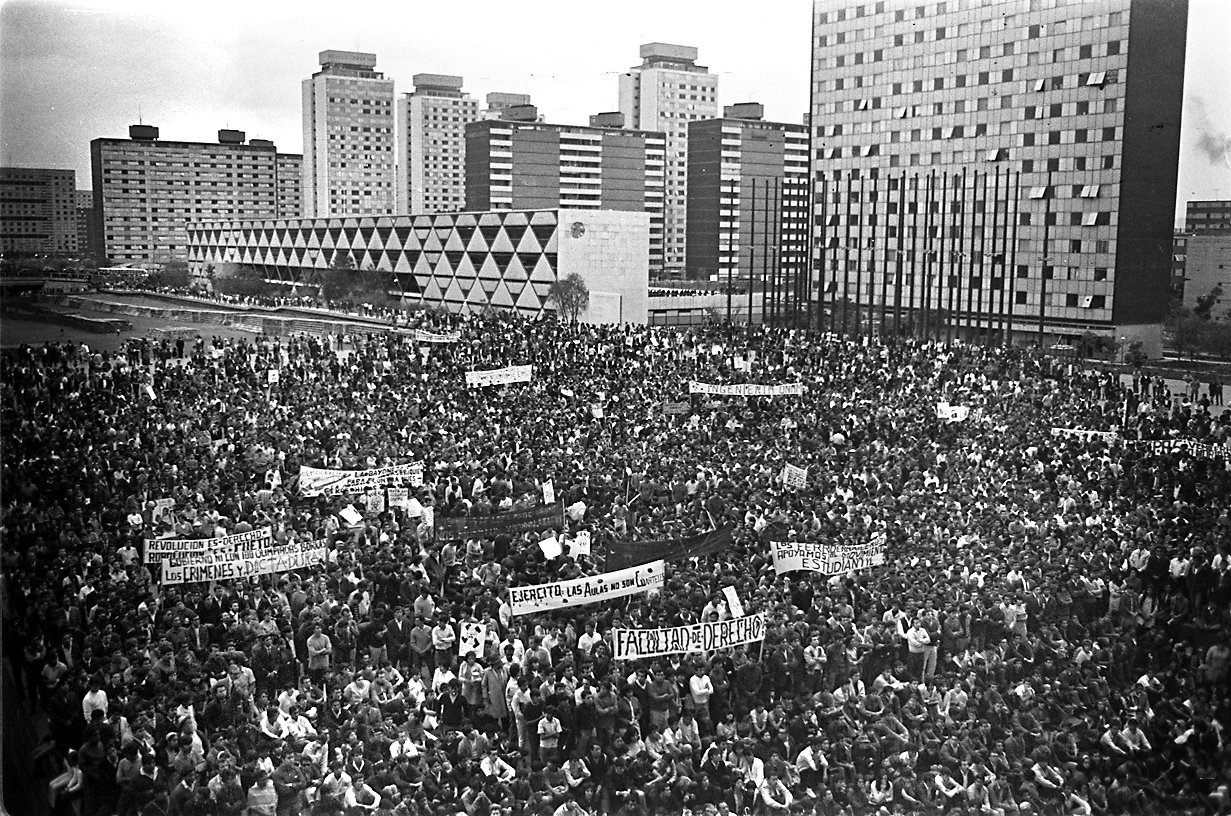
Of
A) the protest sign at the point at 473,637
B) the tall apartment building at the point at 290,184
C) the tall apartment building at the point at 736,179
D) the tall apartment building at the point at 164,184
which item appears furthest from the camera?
the tall apartment building at the point at 736,179

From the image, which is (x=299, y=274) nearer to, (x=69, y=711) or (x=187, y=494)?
(x=187, y=494)

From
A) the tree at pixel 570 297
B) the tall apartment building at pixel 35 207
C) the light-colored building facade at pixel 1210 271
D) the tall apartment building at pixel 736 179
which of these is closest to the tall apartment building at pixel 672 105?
the tall apartment building at pixel 736 179

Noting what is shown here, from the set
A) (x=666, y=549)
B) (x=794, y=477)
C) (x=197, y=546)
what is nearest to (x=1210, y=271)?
(x=794, y=477)

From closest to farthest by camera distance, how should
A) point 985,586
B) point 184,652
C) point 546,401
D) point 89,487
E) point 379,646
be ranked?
point 184,652 < point 379,646 < point 985,586 < point 89,487 < point 546,401

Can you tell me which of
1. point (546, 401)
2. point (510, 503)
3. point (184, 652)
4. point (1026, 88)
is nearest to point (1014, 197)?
point (1026, 88)

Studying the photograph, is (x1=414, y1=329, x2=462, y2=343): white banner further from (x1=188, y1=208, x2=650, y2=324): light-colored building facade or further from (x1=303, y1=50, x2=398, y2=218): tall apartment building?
(x1=303, y1=50, x2=398, y2=218): tall apartment building

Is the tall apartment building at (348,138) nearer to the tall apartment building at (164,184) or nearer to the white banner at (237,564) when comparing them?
the tall apartment building at (164,184)

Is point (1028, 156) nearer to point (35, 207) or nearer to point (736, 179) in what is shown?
point (736, 179)

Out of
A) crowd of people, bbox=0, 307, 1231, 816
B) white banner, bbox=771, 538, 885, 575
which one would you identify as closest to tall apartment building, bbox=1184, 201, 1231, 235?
crowd of people, bbox=0, 307, 1231, 816
